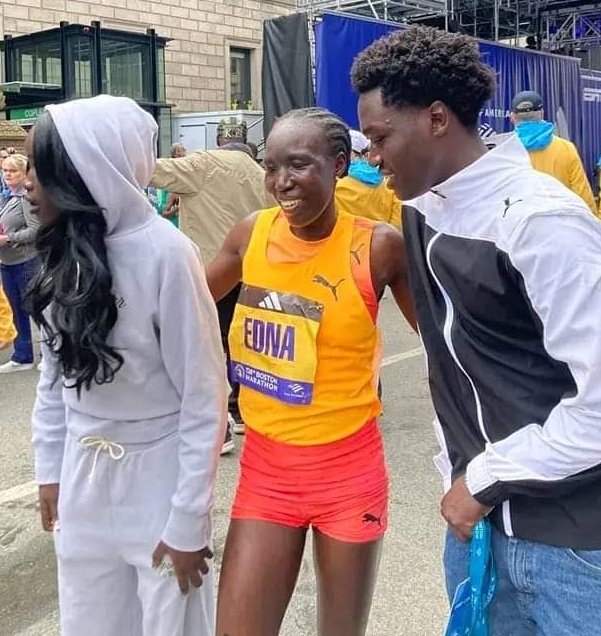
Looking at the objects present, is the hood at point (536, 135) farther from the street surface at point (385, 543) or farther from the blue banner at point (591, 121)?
the blue banner at point (591, 121)

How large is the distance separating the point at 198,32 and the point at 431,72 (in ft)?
79.9

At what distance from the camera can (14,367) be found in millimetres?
6902

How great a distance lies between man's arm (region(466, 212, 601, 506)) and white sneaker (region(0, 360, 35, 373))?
6.11 metres

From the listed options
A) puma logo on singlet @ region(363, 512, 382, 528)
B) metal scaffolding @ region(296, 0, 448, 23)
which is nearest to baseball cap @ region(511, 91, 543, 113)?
puma logo on singlet @ region(363, 512, 382, 528)

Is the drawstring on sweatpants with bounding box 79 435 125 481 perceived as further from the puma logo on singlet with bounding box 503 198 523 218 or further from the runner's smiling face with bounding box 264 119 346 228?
the puma logo on singlet with bounding box 503 198 523 218

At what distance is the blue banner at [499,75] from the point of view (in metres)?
9.12

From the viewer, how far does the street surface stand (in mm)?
2977

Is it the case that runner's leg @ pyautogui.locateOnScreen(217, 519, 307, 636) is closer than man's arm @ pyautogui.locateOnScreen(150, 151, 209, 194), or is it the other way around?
runner's leg @ pyautogui.locateOnScreen(217, 519, 307, 636)

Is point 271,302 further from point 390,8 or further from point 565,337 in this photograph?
point 390,8

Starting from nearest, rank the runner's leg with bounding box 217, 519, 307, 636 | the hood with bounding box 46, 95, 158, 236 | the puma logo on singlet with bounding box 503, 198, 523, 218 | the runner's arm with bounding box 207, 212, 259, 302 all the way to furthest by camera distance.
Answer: the puma logo on singlet with bounding box 503, 198, 523, 218 < the hood with bounding box 46, 95, 158, 236 < the runner's leg with bounding box 217, 519, 307, 636 < the runner's arm with bounding box 207, 212, 259, 302

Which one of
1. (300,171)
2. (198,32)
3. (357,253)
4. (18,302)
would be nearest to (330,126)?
(300,171)

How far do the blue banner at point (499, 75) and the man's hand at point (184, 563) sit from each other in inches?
200

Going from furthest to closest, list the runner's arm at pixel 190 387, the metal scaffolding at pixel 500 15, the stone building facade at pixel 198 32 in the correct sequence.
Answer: the stone building facade at pixel 198 32
the metal scaffolding at pixel 500 15
the runner's arm at pixel 190 387

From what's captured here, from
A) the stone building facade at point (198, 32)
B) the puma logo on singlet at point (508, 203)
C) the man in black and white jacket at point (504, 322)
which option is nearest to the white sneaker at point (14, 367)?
the man in black and white jacket at point (504, 322)
